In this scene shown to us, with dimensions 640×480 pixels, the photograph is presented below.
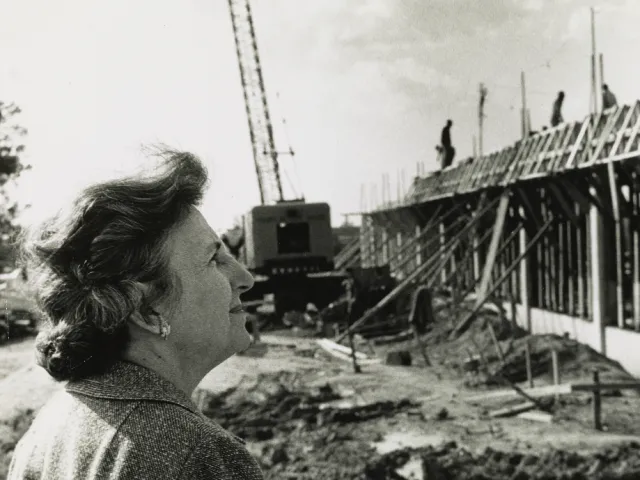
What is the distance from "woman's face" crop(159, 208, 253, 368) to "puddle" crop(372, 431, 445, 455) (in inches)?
270

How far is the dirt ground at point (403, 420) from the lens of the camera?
24.2 ft

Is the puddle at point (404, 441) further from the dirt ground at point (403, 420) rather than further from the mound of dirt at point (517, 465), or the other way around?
the mound of dirt at point (517, 465)

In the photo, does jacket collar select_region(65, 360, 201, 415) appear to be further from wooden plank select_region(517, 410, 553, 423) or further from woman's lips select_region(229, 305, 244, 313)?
wooden plank select_region(517, 410, 553, 423)

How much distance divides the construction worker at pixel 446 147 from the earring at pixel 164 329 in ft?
73.4

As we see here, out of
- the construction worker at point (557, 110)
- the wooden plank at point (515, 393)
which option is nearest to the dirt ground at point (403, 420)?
the wooden plank at point (515, 393)

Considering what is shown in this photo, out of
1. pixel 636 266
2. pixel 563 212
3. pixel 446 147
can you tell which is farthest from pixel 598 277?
pixel 446 147

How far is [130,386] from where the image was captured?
154cm

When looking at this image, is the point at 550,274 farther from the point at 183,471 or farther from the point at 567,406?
the point at 183,471

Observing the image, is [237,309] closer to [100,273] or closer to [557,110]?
[100,273]

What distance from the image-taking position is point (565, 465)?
7180mm

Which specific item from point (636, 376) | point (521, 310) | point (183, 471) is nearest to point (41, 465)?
point (183, 471)

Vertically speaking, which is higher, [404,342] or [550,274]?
[550,274]

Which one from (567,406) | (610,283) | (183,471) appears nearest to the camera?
(183,471)

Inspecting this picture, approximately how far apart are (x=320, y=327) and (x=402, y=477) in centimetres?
1391
